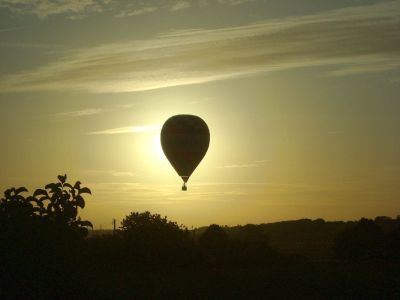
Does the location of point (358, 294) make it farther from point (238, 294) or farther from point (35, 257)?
point (35, 257)

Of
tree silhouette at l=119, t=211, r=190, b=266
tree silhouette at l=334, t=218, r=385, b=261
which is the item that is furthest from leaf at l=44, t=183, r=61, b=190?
tree silhouette at l=334, t=218, r=385, b=261

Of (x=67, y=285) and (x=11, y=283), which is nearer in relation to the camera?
(x=11, y=283)

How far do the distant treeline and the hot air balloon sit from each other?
21.7ft

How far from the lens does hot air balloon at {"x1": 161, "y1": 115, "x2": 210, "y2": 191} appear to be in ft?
205

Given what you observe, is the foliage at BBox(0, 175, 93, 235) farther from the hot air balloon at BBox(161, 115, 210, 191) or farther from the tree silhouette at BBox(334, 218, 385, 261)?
the tree silhouette at BBox(334, 218, 385, 261)

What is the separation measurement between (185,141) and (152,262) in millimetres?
14557

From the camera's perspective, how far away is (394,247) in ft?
230

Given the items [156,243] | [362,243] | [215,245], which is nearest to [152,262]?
[156,243]

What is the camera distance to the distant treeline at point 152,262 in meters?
19.1

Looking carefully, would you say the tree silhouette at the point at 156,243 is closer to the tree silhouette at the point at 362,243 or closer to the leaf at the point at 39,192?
the tree silhouette at the point at 362,243

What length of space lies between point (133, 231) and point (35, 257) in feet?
120

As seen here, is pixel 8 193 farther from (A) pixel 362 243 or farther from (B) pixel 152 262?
(A) pixel 362 243

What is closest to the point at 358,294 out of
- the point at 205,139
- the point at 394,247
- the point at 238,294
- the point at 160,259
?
the point at 238,294

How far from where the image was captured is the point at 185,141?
62.6 meters
